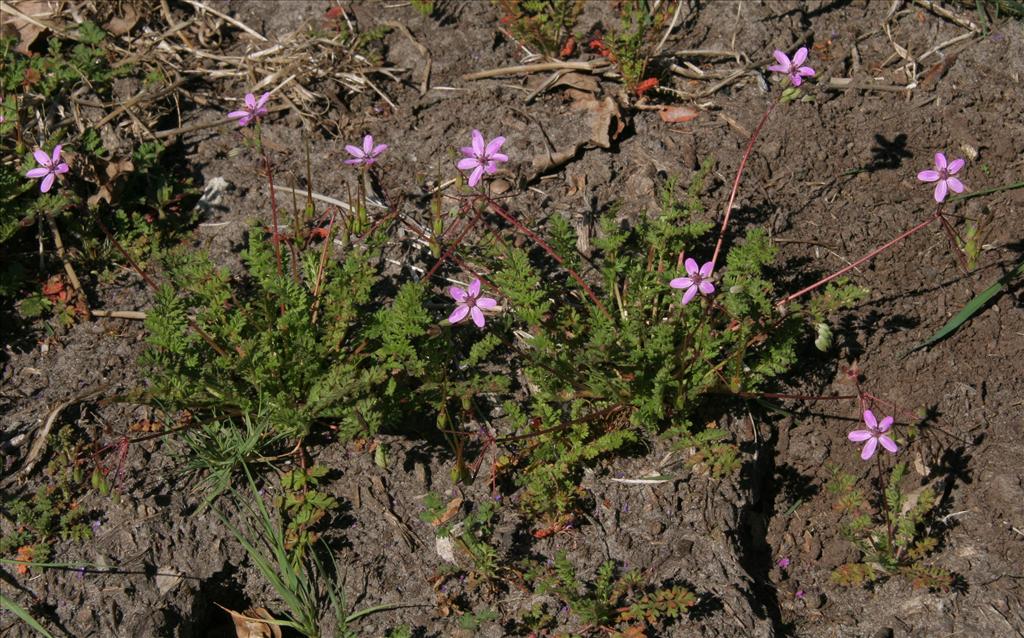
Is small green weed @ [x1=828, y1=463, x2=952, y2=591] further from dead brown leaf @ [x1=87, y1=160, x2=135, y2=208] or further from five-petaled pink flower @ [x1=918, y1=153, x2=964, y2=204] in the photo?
dead brown leaf @ [x1=87, y1=160, x2=135, y2=208]

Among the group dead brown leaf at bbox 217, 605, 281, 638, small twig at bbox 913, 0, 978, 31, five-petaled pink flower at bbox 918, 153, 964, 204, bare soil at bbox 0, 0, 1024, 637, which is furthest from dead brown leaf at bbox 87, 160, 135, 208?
small twig at bbox 913, 0, 978, 31

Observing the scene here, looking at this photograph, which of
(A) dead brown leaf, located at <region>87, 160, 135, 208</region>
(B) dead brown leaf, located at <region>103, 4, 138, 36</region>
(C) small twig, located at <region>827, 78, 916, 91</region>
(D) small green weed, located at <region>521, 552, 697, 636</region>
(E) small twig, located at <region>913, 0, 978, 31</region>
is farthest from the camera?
(B) dead brown leaf, located at <region>103, 4, 138, 36</region>

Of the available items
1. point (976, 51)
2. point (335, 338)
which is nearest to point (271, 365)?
point (335, 338)

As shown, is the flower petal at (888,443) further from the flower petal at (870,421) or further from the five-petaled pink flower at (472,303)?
the five-petaled pink flower at (472,303)

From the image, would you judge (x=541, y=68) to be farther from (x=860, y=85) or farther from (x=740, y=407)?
(x=740, y=407)

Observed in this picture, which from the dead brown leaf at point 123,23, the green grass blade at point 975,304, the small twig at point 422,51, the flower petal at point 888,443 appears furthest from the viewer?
the dead brown leaf at point 123,23

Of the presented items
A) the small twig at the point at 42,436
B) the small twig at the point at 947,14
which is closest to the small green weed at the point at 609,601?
the small twig at the point at 42,436
